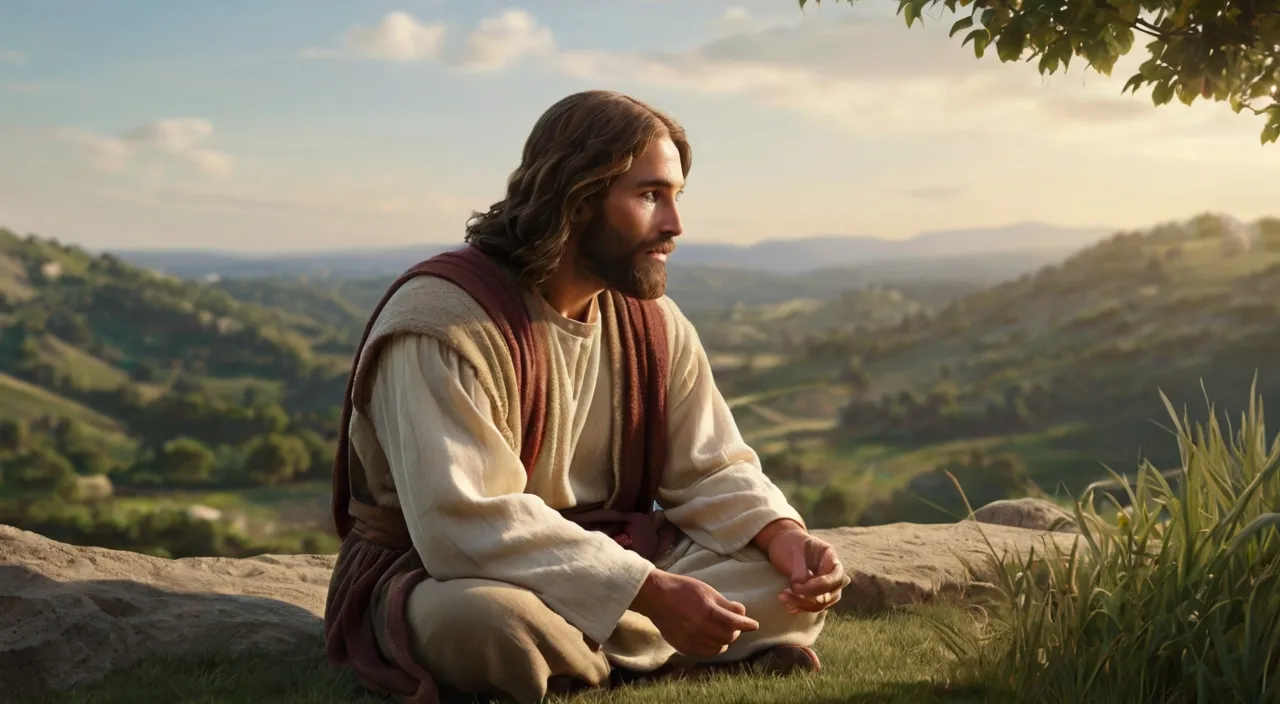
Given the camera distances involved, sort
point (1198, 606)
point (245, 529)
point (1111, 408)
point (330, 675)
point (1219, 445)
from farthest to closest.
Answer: point (1111, 408) < point (245, 529) < point (330, 675) < point (1219, 445) < point (1198, 606)

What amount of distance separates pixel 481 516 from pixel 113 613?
1.84 m

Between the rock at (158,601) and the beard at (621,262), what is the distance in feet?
4.36

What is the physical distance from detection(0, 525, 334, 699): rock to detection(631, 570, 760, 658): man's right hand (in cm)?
161

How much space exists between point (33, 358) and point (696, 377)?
69.2 feet

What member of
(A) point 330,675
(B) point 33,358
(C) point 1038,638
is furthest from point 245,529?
(C) point 1038,638

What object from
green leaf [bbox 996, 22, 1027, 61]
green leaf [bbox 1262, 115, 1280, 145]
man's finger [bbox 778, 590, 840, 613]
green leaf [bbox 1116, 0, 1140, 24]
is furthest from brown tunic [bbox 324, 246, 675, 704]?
green leaf [bbox 1262, 115, 1280, 145]

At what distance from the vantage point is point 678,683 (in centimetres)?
380

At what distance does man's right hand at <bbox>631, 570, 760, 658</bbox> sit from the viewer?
3.46 m

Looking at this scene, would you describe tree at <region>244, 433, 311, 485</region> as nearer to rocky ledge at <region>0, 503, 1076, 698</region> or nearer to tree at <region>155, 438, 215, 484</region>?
tree at <region>155, 438, 215, 484</region>

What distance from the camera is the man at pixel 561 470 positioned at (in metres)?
3.54

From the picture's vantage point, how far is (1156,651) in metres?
3.35

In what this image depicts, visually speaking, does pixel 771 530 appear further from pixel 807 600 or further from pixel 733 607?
pixel 733 607

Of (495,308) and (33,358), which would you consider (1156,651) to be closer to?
(495,308)

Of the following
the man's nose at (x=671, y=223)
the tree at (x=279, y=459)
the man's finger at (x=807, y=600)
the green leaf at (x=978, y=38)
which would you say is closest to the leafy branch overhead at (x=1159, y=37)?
the green leaf at (x=978, y=38)
